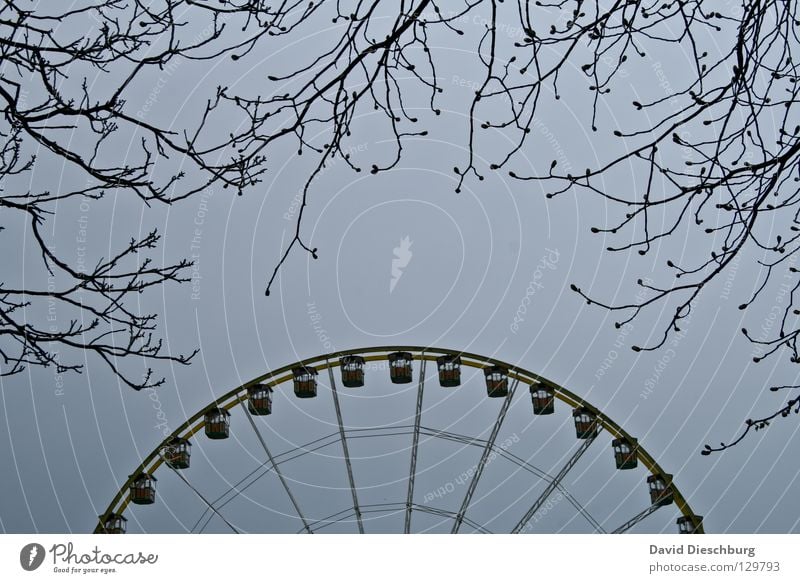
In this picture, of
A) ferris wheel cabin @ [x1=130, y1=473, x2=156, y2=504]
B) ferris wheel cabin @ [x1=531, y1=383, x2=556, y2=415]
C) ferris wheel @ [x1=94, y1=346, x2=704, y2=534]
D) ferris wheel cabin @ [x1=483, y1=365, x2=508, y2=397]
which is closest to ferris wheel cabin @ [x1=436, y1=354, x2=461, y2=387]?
ferris wheel @ [x1=94, y1=346, x2=704, y2=534]

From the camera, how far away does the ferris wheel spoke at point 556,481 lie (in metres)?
8.57

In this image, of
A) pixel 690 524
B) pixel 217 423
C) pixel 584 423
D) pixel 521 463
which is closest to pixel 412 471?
pixel 521 463

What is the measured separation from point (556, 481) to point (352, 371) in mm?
2476

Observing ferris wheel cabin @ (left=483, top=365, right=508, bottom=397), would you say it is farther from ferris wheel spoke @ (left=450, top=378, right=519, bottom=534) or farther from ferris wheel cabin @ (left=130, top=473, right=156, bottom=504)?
ferris wheel cabin @ (left=130, top=473, right=156, bottom=504)

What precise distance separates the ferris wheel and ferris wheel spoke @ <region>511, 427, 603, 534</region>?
0.02 m

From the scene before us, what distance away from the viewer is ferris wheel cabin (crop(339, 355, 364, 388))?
30.5ft

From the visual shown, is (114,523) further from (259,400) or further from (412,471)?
(412,471)

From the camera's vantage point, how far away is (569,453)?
30.9ft

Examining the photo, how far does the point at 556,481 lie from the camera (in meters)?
8.48

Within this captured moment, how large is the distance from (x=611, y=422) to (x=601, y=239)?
81.1 inches
